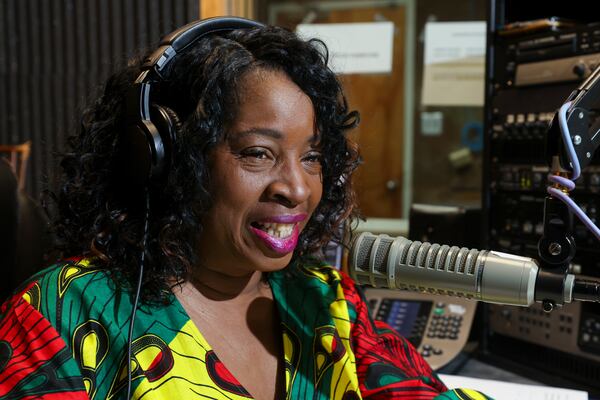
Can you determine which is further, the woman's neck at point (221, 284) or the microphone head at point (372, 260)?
the woman's neck at point (221, 284)

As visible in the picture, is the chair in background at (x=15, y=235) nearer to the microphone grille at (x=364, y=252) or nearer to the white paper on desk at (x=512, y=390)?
the microphone grille at (x=364, y=252)

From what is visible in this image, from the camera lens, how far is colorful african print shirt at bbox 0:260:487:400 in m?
0.72

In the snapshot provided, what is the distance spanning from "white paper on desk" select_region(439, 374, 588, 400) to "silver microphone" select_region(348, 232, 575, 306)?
18.7 inches

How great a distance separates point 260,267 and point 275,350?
179mm

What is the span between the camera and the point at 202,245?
0.89 metres

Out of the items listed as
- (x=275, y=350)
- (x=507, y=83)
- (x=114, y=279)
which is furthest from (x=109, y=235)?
(x=507, y=83)

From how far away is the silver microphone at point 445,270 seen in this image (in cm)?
66

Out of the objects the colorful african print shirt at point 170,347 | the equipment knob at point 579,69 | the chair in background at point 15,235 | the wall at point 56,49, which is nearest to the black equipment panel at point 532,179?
the equipment knob at point 579,69

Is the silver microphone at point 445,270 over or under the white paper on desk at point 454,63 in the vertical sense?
under

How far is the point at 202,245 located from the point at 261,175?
0.14 meters

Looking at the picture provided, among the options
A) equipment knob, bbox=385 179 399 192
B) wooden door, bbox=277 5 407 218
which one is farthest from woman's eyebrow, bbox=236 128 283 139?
equipment knob, bbox=385 179 399 192

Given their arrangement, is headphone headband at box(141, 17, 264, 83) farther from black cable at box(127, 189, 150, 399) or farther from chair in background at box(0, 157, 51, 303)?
chair in background at box(0, 157, 51, 303)

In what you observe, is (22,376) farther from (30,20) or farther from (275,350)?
(30,20)

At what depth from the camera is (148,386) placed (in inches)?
30.1
